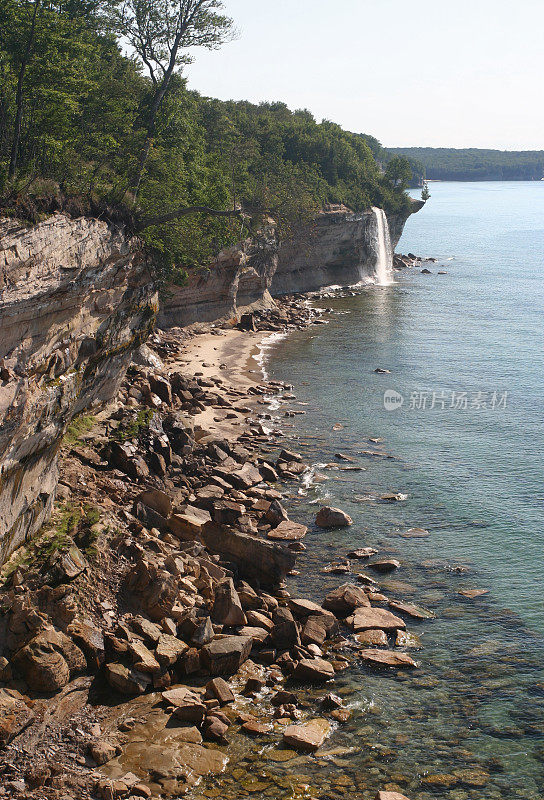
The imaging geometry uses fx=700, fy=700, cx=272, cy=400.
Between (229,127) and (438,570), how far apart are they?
63710mm

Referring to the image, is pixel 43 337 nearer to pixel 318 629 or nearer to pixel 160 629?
pixel 160 629

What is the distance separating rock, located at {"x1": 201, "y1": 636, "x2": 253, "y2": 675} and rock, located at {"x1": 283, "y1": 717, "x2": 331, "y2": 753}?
8.41 ft

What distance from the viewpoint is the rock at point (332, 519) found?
28.9 metres

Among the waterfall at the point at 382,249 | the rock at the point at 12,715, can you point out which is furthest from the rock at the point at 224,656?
the waterfall at the point at 382,249

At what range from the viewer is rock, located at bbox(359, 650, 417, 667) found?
20156 mm

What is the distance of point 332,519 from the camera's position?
94.8ft

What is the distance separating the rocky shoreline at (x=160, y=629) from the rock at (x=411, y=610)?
0.23 feet

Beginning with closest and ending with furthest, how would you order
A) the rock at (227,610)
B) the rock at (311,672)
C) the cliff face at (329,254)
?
1. the rock at (311,672)
2. the rock at (227,610)
3. the cliff face at (329,254)

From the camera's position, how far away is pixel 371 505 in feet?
102

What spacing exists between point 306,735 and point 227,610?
506 cm

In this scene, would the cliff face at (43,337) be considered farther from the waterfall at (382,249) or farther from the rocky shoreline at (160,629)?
the waterfall at (382,249)

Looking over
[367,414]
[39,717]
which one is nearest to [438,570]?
[39,717]

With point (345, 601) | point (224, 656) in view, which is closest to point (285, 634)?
point (224, 656)

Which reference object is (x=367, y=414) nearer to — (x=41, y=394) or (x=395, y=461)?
(x=395, y=461)
